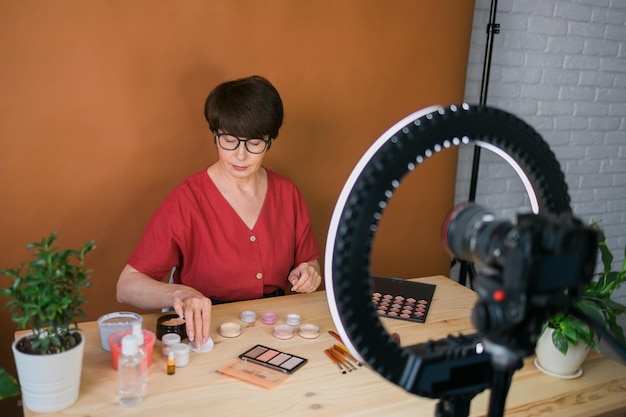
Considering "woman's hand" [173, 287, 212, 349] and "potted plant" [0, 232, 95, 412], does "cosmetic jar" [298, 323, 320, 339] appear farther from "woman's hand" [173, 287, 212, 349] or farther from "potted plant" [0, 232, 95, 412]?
"potted plant" [0, 232, 95, 412]

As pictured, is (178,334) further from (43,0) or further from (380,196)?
(43,0)

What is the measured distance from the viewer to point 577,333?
116 cm

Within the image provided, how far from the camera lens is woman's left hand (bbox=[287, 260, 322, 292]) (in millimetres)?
1588

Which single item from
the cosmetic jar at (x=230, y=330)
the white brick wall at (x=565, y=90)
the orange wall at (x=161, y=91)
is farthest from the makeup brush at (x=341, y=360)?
the white brick wall at (x=565, y=90)

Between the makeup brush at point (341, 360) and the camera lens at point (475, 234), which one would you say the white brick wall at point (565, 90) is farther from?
the camera lens at point (475, 234)

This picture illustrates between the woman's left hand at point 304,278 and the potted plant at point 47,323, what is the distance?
2.28 ft

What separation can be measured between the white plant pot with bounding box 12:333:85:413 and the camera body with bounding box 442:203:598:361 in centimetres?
75

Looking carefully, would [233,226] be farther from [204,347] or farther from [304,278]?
[204,347]

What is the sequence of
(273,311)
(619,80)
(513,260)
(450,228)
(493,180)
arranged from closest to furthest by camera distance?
(513,260) → (450,228) → (273,311) → (493,180) → (619,80)

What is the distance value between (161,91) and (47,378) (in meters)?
1.13

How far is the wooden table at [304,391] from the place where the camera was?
102cm

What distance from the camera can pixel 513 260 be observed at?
1.74 ft

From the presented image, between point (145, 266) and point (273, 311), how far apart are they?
1.29ft

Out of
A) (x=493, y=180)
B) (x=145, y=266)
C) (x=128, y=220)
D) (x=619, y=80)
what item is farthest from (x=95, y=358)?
(x=619, y=80)
